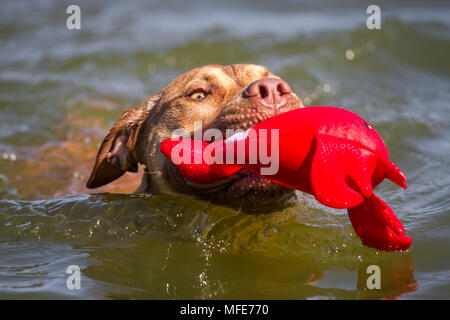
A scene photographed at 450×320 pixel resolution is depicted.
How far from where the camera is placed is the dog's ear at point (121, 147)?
177 inches

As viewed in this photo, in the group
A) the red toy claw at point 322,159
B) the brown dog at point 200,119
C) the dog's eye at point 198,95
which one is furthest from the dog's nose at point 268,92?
the dog's eye at point 198,95

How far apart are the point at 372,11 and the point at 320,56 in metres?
3.39

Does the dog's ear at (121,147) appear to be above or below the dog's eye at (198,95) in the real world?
below

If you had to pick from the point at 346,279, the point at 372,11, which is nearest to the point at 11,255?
the point at 346,279

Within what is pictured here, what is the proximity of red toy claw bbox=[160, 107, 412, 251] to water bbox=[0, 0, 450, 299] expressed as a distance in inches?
16.6

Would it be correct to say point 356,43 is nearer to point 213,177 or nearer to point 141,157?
point 141,157

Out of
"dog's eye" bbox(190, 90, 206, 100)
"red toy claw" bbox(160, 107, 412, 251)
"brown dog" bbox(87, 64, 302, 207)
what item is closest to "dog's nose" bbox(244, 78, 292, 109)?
"brown dog" bbox(87, 64, 302, 207)

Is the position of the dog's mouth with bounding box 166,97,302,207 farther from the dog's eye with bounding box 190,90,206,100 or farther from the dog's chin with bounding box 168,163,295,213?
the dog's eye with bounding box 190,90,206,100

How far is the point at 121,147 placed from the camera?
4.58 meters

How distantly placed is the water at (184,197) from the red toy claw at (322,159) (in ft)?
1.39

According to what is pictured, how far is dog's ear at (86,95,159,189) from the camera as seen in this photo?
14.8 ft

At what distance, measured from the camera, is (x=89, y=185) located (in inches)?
183

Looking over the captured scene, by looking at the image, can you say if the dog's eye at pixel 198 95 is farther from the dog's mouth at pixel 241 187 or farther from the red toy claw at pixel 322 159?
the red toy claw at pixel 322 159

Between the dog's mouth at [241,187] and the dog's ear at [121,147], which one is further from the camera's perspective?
the dog's ear at [121,147]
